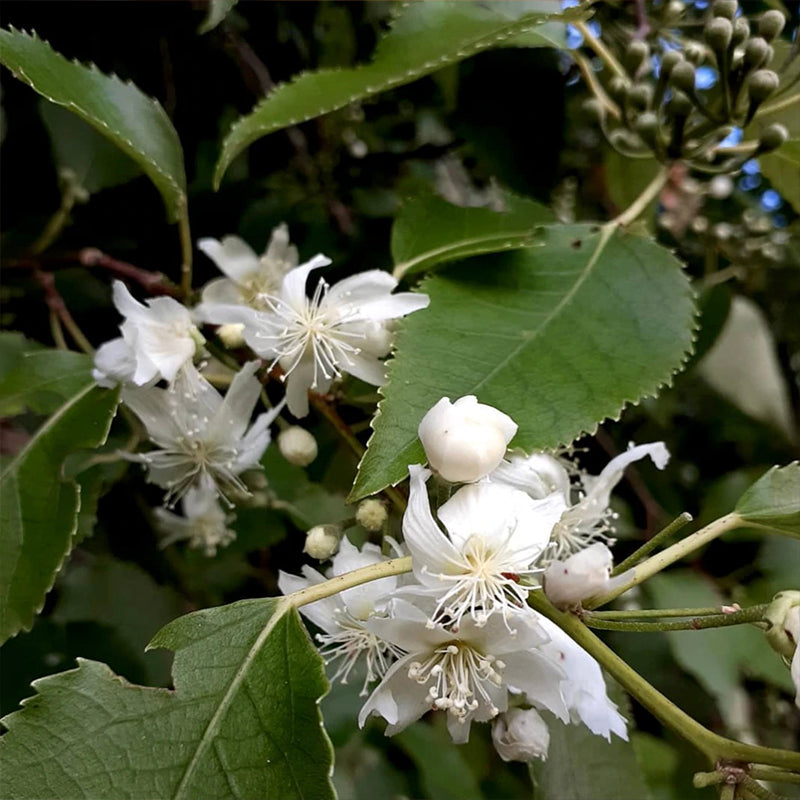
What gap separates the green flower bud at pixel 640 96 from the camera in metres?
0.89

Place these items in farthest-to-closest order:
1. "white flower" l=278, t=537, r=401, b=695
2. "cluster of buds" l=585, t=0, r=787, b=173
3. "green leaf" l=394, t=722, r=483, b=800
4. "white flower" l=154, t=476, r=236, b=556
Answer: "green leaf" l=394, t=722, r=483, b=800, "white flower" l=154, t=476, r=236, b=556, "cluster of buds" l=585, t=0, r=787, b=173, "white flower" l=278, t=537, r=401, b=695

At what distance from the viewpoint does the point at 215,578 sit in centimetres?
115

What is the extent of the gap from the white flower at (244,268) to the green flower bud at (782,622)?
0.49m

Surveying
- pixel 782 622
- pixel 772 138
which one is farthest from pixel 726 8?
pixel 782 622

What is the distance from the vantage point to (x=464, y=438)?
50 cm

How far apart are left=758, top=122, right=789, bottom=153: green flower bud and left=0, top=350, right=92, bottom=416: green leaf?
0.66 m

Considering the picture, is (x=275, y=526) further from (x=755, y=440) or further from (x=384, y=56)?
(x=755, y=440)

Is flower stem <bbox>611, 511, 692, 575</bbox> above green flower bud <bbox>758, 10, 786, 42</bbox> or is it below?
below

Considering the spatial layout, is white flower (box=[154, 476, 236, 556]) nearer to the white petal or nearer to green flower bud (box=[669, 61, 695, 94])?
the white petal

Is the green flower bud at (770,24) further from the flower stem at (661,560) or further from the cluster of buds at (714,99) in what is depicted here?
the flower stem at (661,560)

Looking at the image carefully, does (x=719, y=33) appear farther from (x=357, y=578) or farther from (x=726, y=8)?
(x=357, y=578)

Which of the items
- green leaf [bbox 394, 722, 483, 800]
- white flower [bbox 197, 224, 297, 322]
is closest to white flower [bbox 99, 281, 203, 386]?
white flower [bbox 197, 224, 297, 322]

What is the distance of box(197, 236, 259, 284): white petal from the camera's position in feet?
2.76

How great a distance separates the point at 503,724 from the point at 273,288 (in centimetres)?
44
